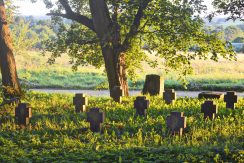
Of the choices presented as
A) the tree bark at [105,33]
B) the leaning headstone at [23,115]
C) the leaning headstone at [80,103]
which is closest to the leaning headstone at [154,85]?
the tree bark at [105,33]

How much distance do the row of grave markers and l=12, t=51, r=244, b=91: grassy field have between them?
9265mm

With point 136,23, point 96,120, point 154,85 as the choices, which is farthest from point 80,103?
point 154,85

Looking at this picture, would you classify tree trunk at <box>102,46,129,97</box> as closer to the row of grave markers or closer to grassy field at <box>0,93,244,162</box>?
the row of grave markers

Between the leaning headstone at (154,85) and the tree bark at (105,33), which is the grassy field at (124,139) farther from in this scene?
the leaning headstone at (154,85)

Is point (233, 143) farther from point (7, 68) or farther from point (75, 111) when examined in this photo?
point (7, 68)

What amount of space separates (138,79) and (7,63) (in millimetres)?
22762

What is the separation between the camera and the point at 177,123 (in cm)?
1083

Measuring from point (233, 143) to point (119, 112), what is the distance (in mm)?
5214

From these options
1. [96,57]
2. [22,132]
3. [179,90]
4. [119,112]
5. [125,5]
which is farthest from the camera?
[179,90]

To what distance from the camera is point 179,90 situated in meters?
32.9

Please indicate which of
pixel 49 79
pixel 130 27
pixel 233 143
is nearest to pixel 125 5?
pixel 130 27

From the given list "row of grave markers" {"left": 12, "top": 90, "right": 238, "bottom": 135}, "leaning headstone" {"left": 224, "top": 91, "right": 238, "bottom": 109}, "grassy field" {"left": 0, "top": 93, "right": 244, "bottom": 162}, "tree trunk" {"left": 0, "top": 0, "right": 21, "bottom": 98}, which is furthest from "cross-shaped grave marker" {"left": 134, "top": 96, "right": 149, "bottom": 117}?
"tree trunk" {"left": 0, "top": 0, "right": 21, "bottom": 98}

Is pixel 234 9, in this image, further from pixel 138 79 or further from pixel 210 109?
pixel 138 79

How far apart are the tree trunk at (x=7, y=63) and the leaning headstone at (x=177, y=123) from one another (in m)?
9.12
